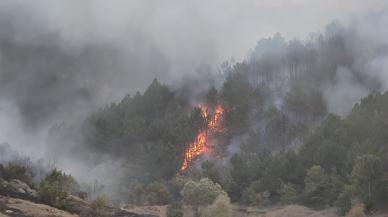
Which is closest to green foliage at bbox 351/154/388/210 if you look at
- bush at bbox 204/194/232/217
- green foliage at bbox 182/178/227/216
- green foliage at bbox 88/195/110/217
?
bush at bbox 204/194/232/217

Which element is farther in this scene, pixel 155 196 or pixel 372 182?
pixel 155 196

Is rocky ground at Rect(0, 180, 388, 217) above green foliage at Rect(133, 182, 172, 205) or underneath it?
underneath

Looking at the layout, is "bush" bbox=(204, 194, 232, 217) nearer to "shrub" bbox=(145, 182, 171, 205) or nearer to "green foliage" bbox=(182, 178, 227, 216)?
"green foliage" bbox=(182, 178, 227, 216)

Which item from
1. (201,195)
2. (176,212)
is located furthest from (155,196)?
(176,212)

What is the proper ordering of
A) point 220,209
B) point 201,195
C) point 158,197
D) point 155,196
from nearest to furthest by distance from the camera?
point 220,209, point 201,195, point 155,196, point 158,197

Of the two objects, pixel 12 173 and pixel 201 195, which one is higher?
pixel 12 173

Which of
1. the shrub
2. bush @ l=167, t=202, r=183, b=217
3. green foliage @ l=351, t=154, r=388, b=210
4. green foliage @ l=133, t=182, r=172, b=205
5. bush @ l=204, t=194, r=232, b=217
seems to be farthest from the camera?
green foliage @ l=133, t=182, r=172, b=205

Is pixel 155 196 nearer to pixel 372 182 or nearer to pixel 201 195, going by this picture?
pixel 201 195

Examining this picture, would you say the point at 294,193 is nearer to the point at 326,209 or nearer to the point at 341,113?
the point at 326,209

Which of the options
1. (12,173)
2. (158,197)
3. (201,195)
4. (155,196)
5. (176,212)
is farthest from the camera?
(158,197)

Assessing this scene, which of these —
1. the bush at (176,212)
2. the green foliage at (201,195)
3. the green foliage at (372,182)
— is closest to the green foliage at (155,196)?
the bush at (176,212)

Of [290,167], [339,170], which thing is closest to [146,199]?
[290,167]

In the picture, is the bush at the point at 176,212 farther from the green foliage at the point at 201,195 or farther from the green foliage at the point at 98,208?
the green foliage at the point at 98,208

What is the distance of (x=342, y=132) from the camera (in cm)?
12638
